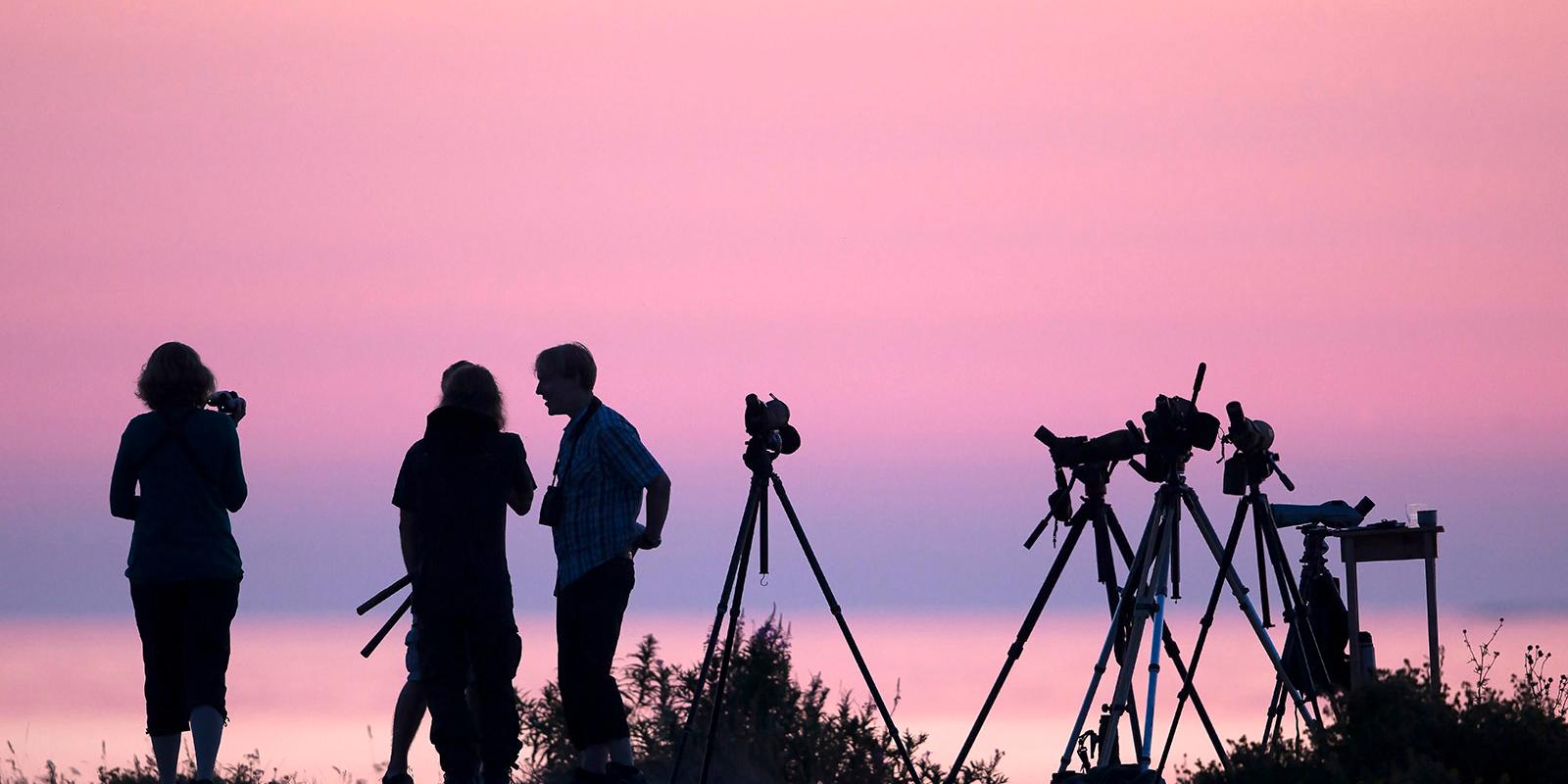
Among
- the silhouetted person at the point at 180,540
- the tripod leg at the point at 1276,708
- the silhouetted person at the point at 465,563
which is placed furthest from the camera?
the tripod leg at the point at 1276,708

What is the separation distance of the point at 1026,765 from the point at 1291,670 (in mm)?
2803

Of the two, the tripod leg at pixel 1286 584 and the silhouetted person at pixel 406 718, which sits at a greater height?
the tripod leg at pixel 1286 584

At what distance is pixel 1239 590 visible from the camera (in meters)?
8.49

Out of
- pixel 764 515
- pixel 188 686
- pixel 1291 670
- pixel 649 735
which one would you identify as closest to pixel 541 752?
pixel 649 735

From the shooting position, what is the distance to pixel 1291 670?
366 inches

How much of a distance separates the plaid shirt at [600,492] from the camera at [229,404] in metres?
1.48

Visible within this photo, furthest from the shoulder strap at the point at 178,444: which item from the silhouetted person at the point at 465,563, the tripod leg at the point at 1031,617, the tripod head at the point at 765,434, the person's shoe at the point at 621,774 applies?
the tripod leg at the point at 1031,617

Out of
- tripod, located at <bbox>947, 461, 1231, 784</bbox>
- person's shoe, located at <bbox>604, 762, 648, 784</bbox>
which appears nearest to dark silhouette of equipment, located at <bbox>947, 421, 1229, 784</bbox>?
tripod, located at <bbox>947, 461, 1231, 784</bbox>

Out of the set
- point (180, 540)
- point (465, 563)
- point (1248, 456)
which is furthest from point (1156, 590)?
point (180, 540)

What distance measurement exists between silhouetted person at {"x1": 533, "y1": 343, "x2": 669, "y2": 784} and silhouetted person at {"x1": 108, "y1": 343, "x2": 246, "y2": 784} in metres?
1.34

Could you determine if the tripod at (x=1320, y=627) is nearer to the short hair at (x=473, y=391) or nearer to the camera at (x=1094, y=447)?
the camera at (x=1094, y=447)

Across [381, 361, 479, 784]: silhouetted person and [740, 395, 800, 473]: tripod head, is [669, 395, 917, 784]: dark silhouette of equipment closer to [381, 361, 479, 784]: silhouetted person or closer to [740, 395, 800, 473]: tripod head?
[740, 395, 800, 473]: tripod head

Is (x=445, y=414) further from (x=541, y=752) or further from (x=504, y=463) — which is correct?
(x=541, y=752)

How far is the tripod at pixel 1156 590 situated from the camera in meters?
8.05
